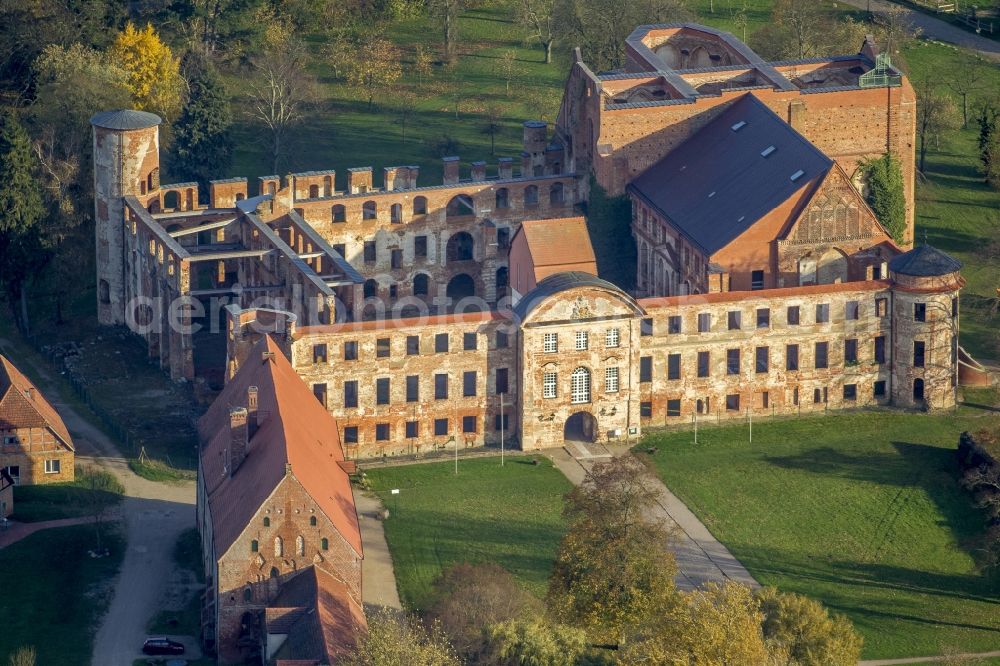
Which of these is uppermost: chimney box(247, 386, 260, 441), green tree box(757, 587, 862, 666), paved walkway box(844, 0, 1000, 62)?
paved walkway box(844, 0, 1000, 62)

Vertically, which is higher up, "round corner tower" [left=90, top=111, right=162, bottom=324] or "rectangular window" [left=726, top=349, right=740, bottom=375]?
"round corner tower" [left=90, top=111, right=162, bottom=324]

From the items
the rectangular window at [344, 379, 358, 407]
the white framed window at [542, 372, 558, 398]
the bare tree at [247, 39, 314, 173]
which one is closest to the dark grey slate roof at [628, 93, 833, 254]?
the white framed window at [542, 372, 558, 398]

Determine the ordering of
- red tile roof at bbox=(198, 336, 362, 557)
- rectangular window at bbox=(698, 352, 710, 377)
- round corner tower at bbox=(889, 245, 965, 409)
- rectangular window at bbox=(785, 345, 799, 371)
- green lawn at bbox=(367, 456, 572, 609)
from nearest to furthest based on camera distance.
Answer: red tile roof at bbox=(198, 336, 362, 557), green lawn at bbox=(367, 456, 572, 609), round corner tower at bbox=(889, 245, 965, 409), rectangular window at bbox=(698, 352, 710, 377), rectangular window at bbox=(785, 345, 799, 371)

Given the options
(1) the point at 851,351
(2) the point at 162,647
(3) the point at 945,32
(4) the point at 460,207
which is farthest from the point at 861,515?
(3) the point at 945,32

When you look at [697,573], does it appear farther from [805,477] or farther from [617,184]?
[617,184]

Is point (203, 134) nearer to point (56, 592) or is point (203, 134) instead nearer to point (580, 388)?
point (580, 388)

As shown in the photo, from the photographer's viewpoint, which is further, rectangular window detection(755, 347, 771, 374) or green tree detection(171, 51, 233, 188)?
green tree detection(171, 51, 233, 188)

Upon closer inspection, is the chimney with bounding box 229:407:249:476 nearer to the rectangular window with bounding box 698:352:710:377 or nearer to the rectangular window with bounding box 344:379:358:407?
the rectangular window with bounding box 344:379:358:407

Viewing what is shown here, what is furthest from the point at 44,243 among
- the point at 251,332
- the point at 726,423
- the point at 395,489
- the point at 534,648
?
the point at 534,648
